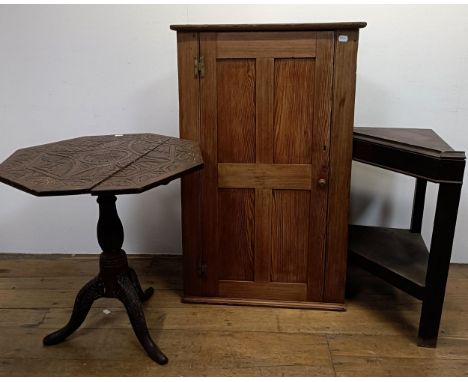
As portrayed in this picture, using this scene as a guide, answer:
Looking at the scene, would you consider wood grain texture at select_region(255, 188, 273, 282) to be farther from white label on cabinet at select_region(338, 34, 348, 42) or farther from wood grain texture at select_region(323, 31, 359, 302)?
white label on cabinet at select_region(338, 34, 348, 42)

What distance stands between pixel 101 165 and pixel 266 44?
101 centimetres

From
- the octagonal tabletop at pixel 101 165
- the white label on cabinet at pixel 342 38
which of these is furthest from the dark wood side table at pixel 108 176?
the white label on cabinet at pixel 342 38

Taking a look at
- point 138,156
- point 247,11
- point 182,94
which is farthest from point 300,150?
point 247,11

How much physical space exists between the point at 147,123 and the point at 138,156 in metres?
1.06

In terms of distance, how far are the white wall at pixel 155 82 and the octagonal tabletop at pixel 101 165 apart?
729mm

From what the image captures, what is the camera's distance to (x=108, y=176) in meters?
1.80

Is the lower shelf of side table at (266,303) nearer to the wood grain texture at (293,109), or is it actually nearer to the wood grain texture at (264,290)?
the wood grain texture at (264,290)

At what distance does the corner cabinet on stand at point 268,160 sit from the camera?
2262 millimetres

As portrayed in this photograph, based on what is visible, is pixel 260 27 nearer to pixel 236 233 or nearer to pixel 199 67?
pixel 199 67

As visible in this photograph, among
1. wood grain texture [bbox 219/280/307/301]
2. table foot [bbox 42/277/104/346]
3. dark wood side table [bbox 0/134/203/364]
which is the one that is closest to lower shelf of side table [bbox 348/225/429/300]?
wood grain texture [bbox 219/280/307/301]

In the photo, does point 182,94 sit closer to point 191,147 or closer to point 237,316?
point 191,147

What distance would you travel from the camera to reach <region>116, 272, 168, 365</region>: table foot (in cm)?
213

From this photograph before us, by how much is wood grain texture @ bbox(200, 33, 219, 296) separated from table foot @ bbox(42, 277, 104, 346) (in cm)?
61

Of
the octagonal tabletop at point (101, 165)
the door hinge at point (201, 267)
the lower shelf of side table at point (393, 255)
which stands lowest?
the door hinge at point (201, 267)
